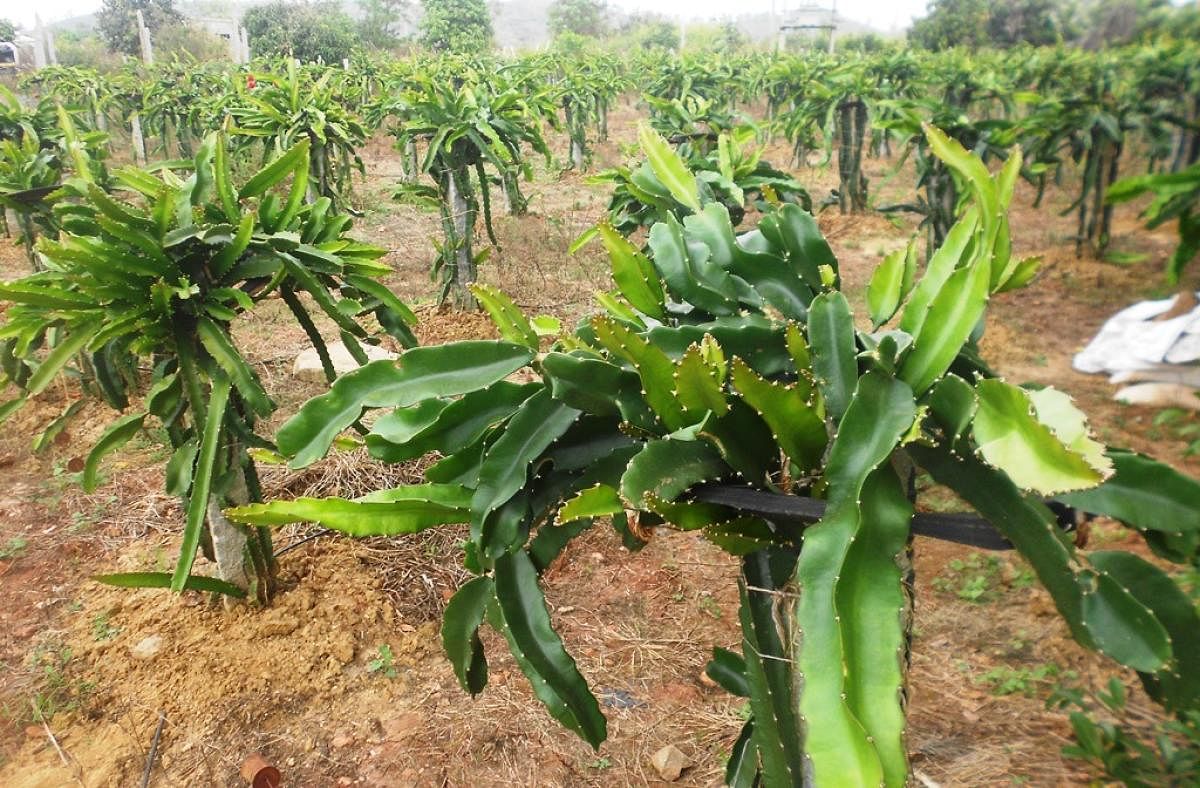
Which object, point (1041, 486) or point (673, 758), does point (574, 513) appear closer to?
point (1041, 486)

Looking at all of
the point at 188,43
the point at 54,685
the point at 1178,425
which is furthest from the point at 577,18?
the point at 54,685

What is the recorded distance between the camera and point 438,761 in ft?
7.06

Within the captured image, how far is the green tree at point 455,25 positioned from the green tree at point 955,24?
14.8 metres

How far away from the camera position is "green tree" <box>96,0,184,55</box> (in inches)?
930

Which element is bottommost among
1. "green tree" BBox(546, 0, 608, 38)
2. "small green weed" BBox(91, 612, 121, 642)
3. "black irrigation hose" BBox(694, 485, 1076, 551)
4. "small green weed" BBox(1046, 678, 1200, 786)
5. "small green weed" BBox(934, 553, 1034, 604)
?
"small green weed" BBox(934, 553, 1034, 604)

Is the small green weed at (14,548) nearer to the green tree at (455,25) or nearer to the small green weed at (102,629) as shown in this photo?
the small green weed at (102,629)

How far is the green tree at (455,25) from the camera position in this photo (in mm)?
24938

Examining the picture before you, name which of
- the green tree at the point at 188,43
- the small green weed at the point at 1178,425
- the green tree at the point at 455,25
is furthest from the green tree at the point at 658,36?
the small green weed at the point at 1178,425

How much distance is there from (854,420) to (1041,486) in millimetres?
212

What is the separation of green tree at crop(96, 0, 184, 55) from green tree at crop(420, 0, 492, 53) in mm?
→ 8095

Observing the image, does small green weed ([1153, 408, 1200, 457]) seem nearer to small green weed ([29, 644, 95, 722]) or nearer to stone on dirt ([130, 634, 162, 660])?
stone on dirt ([130, 634, 162, 660])

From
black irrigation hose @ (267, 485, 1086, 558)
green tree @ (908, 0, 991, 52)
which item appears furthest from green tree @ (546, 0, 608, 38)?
black irrigation hose @ (267, 485, 1086, 558)

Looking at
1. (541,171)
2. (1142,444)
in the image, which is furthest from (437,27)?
(1142,444)

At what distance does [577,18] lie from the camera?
3975 cm
